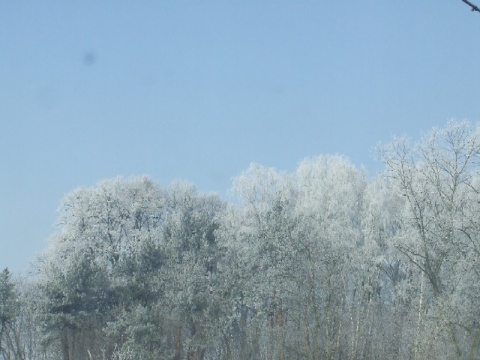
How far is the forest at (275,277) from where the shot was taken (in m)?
26.6

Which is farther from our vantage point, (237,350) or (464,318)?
(237,350)

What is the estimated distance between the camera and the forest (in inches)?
1047

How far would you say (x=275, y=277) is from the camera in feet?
120

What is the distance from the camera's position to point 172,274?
38.2m

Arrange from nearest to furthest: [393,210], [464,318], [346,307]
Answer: [464,318]
[346,307]
[393,210]

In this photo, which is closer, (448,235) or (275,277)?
(448,235)

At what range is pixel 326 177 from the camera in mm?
51656

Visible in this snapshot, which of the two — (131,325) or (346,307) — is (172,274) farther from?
(346,307)


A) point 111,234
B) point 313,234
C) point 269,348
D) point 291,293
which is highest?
point 111,234

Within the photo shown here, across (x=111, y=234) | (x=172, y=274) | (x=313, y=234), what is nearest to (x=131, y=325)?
(x=172, y=274)

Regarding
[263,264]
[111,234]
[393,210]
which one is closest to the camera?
[263,264]

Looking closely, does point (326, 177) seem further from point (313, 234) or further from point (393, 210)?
point (313, 234)

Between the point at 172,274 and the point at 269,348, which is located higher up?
the point at 172,274

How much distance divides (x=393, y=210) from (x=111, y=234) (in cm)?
1793
